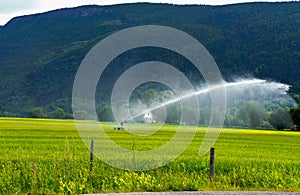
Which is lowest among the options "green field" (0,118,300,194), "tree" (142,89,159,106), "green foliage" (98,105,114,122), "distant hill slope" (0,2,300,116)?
"green field" (0,118,300,194)

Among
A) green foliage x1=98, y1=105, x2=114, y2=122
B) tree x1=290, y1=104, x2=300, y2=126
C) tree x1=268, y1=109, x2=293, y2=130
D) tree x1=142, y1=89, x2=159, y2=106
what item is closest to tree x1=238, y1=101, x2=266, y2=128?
tree x1=268, y1=109, x2=293, y2=130

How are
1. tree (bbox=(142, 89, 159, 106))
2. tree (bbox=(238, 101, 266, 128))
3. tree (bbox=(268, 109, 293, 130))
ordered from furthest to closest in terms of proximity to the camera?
1. tree (bbox=(142, 89, 159, 106))
2. tree (bbox=(238, 101, 266, 128))
3. tree (bbox=(268, 109, 293, 130))

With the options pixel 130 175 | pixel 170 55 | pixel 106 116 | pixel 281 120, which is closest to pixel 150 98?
pixel 106 116

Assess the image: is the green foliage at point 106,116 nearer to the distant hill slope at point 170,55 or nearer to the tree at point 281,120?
the distant hill slope at point 170,55

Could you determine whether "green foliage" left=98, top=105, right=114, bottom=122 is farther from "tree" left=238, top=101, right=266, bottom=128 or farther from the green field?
the green field

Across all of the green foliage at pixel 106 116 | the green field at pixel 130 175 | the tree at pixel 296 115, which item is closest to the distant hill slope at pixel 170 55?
the green foliage at pixel 106 116

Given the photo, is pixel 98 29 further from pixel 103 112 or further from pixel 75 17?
pixel 103 112
